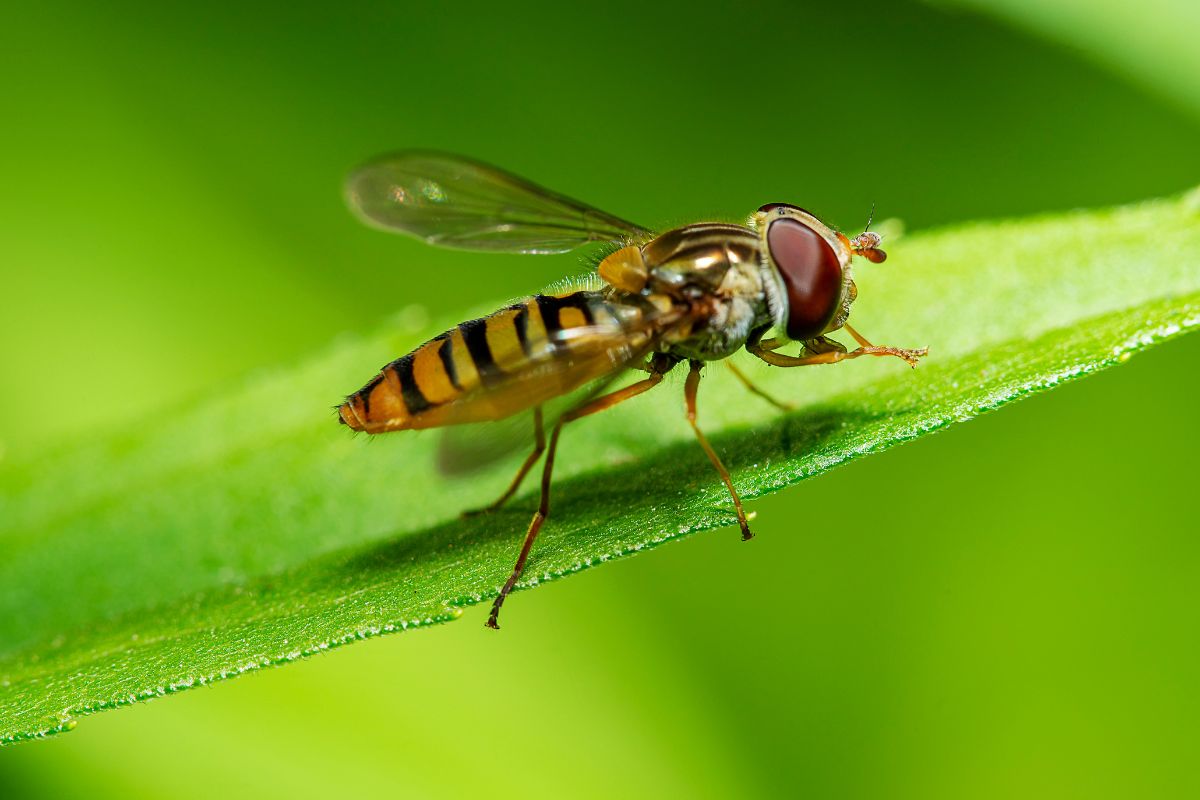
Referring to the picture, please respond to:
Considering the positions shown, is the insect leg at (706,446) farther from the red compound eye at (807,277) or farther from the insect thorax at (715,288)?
the red compound eye at (807,277)

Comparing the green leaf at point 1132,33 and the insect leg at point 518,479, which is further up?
the green leaf at point 1132,33

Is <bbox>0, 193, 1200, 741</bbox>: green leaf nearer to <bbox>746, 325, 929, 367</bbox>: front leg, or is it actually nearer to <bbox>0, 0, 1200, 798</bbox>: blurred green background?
<bbox>746, 325, 929, 367</bbox>: front leg

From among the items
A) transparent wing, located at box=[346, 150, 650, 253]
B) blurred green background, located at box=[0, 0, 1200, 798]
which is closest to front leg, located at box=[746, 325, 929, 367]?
blurred green background, located at box=[0, 0, 1200, 798]

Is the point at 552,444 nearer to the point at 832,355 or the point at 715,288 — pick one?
the point at 715,288

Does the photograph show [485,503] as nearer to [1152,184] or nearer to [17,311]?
[17,311]

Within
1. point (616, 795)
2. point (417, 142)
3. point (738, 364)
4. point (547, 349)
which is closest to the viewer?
point (547, 349)

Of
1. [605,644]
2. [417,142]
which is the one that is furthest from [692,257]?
[417,142]

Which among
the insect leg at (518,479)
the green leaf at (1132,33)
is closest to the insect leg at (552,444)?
the insect leg at (518,479)
